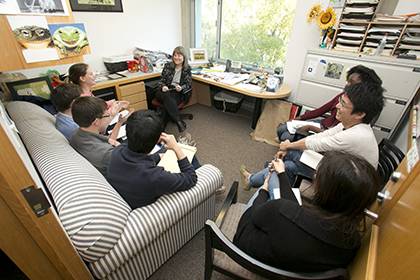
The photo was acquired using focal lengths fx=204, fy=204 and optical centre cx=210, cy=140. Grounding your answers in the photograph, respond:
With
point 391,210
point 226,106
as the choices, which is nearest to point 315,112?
point 226,106

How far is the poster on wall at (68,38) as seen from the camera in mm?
1045

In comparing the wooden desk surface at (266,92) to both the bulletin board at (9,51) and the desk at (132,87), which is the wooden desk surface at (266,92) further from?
the bulletin board at (9,51)

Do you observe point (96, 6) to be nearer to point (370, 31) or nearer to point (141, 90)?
point (141, 90)

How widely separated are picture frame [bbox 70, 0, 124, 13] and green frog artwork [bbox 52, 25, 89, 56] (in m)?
1.93

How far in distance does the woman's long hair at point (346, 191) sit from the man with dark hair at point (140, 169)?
2.43 feet

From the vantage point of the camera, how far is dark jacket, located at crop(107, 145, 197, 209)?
1.08 m

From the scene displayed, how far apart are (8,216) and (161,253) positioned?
Result: 950mm

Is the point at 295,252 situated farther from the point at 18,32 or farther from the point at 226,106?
the point at 226,106

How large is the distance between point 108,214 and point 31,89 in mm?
2097

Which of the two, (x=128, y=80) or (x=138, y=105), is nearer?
(x=128, y=80)

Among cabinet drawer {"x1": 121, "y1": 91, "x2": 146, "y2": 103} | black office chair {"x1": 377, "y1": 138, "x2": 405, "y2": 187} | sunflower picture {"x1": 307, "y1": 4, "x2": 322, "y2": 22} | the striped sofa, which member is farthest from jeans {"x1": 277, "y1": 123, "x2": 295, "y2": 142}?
cabinet drawer {"x1": 121, "y1": 91, "x2": 146, "y2": 103}

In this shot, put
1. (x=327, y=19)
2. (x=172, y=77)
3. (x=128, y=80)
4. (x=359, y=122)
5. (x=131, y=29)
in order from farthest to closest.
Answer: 1. (x=131, y=29)
2. (x=172, y=77)
3. (x=128, y=80)
4. (x=327, y=19)
5. (x=359, y=122)

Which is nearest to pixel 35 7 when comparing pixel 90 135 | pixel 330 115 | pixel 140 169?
pixel 90 135

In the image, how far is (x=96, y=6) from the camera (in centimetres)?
269
